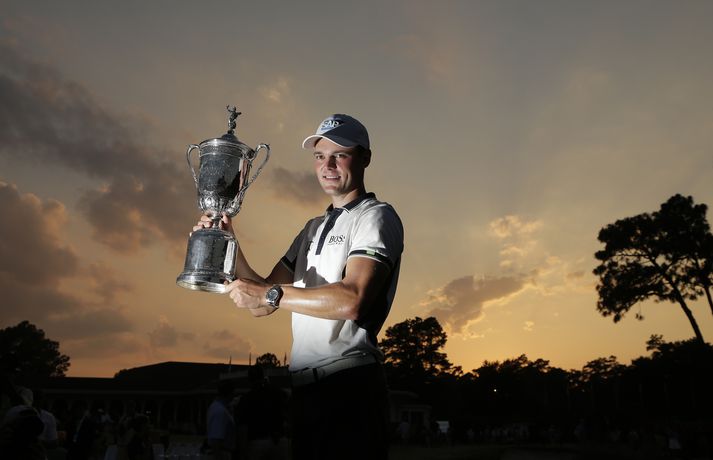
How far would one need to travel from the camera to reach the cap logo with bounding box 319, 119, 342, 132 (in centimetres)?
293

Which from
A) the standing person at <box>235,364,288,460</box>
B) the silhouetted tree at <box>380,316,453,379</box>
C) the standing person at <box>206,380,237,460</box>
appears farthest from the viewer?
the silhouetted tree at <box>380,316,453,379</box>

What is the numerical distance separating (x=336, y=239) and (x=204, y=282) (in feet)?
2.24

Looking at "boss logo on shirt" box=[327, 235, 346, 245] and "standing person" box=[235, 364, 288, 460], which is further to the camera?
"standing person" box=[235, 364, 288, 460]

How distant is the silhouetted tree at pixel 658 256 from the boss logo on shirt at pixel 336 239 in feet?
134

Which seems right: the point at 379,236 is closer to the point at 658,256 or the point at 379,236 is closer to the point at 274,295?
the point at 274,295

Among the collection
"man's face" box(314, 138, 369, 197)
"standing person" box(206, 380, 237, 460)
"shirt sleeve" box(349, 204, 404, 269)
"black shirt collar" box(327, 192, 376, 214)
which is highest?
"man's face" box(314, 138, 369, 197)

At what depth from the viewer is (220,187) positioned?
3322mm

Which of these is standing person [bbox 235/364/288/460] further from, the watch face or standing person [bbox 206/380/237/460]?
the watch face

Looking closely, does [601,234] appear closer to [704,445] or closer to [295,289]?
[704,445]

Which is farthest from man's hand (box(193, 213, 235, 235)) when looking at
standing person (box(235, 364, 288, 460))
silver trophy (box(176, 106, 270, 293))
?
standing person (box(235, 364, 288, 460))

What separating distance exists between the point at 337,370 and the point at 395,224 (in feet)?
2.35

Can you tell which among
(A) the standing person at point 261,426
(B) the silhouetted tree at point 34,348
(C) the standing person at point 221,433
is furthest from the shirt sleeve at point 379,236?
(B) the silhouetted tree at point 34,348

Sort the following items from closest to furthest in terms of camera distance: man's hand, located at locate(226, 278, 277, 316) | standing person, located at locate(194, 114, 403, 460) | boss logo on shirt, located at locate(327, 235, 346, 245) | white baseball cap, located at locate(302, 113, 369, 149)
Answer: standing person, located at locate(194, 114, 403, 460) < man's hand, located at locate(226, 278, 277, 316) < boss logo on shirt, located at locate(327, 235, 346, 245) < white baseball cap, located at locate(302, 113, 369, 149)

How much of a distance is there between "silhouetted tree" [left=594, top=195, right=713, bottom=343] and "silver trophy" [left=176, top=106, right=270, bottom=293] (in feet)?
134
